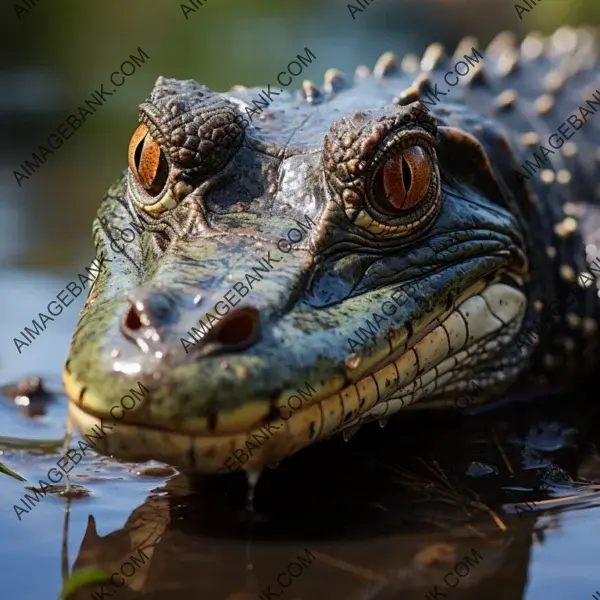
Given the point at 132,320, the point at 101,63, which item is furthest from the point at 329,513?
the point at 101,63

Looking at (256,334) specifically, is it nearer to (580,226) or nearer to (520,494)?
(520,494)

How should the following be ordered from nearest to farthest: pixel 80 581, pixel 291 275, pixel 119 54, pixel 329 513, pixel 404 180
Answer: pixel 80 581, pixel 291 275, pixel 329 513, pixel 404 180, pixel 119 54

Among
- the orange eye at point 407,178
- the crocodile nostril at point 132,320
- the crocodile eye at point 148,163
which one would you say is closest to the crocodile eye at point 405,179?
the orange eye at point 407,178

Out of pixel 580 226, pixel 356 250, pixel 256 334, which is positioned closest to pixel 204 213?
pixel 356 250

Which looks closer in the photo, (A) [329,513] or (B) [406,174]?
(A) [329,513]

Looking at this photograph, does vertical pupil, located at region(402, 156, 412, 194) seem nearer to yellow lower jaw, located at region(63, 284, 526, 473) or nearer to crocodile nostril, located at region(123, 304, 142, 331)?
yellow lower jaw, located at region(63, 284, 526, 473)

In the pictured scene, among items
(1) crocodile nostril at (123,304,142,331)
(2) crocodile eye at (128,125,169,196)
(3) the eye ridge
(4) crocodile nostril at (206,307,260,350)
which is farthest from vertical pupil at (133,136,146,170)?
(4) crocodile nostril at (206,307,260,350)

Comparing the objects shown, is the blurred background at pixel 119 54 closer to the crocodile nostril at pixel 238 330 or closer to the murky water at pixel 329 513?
the murky water at pixel 329 513

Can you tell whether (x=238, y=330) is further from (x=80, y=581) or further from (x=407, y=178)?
(x=407, y=178)
